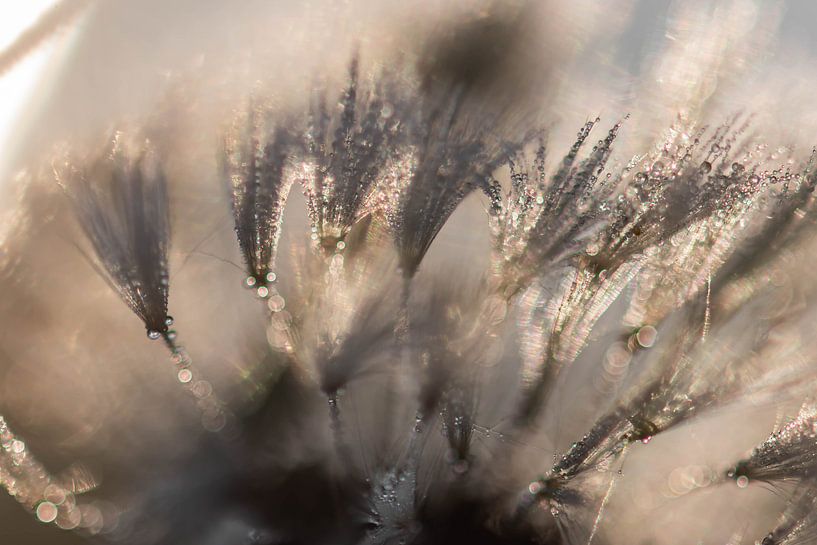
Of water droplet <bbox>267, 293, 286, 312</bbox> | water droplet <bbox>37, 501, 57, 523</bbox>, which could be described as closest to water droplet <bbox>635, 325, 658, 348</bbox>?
water droplet <bbox>267, 293, 286, 312</bbox>

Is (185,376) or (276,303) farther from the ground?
(276,303)

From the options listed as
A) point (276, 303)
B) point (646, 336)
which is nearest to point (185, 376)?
point (276, 303)

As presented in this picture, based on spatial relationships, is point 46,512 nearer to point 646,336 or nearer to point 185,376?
point 185,376

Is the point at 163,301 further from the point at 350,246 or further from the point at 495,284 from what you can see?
the point at 495,284

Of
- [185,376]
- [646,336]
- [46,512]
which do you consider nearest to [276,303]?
[185,376]

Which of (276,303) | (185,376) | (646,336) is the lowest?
(185,376)

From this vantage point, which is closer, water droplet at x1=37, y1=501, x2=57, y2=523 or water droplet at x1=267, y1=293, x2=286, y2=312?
water droplet at x1=37, y1=501, x2=57, y2=523

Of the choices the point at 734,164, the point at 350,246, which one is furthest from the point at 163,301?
the point at 734,164

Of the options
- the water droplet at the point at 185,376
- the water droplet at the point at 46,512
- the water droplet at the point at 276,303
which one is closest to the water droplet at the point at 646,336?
the water droplet at the point at 276,303

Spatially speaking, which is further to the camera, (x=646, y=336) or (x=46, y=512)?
(x=646, y=336)

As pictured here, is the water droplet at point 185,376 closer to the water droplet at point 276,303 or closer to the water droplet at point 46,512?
the water droplet at point 276,303

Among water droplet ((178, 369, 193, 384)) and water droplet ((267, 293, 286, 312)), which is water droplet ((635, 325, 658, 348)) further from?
water droplet ((178, 369, 193, 384))
